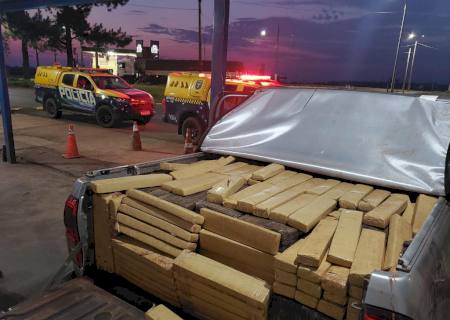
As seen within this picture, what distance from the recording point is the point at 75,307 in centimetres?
212

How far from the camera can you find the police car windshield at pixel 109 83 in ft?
47.9

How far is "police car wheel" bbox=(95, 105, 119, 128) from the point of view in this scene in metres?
14.0

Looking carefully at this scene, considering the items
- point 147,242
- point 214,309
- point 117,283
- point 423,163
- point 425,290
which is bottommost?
point 117,283

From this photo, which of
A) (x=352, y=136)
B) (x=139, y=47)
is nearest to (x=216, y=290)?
(x=352, y=136)

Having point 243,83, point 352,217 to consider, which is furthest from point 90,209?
point 243,83

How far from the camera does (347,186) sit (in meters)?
2.57

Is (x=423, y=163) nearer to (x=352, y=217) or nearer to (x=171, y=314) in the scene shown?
(x=352, y=217)

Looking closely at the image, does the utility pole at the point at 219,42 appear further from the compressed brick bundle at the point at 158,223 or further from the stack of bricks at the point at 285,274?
the stack of bricks at the point at 285,274

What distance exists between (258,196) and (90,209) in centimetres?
108

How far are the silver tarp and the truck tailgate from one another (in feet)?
5.10

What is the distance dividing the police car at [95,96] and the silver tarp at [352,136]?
1127 centimetres

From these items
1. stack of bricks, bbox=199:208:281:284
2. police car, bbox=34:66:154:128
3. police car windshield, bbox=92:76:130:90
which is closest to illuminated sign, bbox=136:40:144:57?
police car, bbox=34:66:154:128

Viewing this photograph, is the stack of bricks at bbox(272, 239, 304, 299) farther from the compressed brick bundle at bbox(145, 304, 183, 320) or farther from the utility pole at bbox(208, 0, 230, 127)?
the utility pole at bbox(208, 0, 230, 127)

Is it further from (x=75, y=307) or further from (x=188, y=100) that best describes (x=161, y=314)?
(x=188, y=100)
